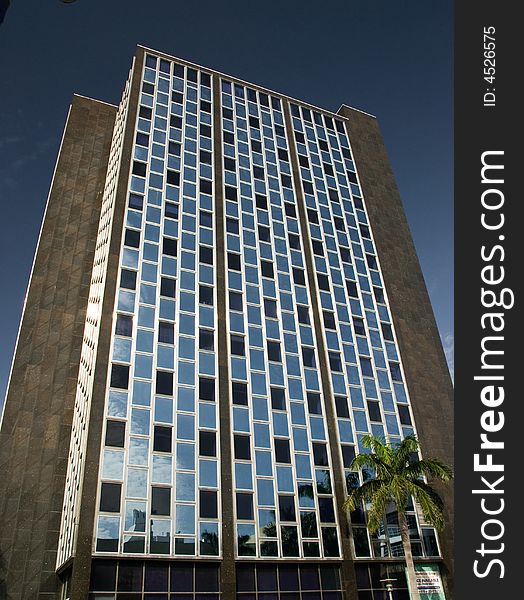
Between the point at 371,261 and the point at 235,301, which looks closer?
the point at 235,301

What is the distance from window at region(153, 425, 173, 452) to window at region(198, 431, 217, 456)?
2.08 metres

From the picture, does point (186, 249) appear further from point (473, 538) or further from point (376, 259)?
point (473, 538)

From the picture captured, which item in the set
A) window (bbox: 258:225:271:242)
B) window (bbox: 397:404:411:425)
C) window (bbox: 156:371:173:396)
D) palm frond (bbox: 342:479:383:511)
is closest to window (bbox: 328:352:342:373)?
window (bbox: 397:404:411:425)

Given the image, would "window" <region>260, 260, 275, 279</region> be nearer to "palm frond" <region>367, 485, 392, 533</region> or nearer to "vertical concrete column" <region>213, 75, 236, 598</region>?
"vertical concrete column" <region>213, 75, 236, 598</region>

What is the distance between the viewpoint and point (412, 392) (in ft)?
151

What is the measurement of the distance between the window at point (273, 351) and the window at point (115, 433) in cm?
1276

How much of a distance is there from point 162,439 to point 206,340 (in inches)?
333

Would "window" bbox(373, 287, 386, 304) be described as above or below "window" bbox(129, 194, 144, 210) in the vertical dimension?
below

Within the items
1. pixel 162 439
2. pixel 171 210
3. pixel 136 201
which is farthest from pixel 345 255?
pixel 162 439

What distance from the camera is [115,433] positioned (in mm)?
32969

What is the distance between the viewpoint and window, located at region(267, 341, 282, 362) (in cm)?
4128

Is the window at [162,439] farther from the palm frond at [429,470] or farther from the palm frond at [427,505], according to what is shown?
the palm frond at [427,505]

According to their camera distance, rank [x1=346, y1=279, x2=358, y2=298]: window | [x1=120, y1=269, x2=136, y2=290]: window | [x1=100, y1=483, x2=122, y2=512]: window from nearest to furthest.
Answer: [x1=100, y1=483, x2=122, y2=512]: window
[x1=120, y1=269, x2=136, y2=290]: window
[x1=346, y1=279, x2=358, y2=298]: window

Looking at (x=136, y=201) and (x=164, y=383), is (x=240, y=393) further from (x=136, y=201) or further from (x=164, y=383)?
(x=136, y=201)
